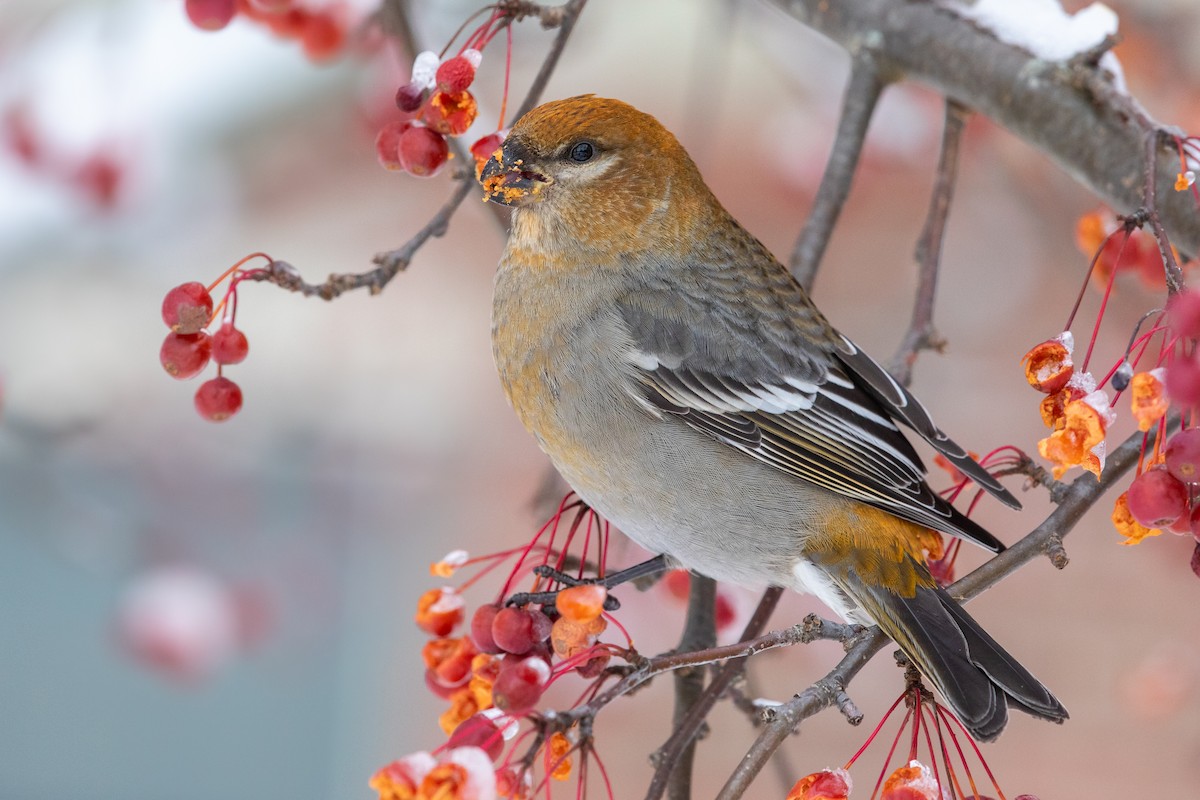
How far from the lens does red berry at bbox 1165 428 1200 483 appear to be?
1.28 metres

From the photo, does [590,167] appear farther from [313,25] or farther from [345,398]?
[345,398]

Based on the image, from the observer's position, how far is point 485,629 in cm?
156

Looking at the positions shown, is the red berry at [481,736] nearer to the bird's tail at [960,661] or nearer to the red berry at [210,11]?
the bird's tail at [960,661]

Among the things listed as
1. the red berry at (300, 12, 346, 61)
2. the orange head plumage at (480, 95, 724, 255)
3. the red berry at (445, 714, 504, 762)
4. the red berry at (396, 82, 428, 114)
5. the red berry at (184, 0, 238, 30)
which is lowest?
the red berry at (445, 714, 504, 762)

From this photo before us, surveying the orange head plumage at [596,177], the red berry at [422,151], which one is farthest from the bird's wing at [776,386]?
the red berry at [422,151]

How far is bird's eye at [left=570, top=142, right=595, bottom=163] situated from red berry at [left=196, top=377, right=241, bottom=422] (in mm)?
665

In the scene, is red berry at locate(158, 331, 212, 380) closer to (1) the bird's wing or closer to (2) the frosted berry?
(2) the frosted berry

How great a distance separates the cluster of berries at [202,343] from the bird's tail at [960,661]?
0.98m

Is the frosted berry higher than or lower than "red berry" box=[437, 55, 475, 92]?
higher

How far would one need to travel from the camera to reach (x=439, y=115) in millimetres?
1671

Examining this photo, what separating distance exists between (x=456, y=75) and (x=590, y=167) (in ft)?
1.43

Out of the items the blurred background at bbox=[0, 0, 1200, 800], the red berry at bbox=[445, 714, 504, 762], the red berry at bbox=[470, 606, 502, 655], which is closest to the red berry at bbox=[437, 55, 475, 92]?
the red berry at bbox=[470, 606, 502, 655]

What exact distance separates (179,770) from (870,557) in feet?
12.1

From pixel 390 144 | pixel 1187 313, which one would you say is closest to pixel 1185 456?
pixel 1187 313
